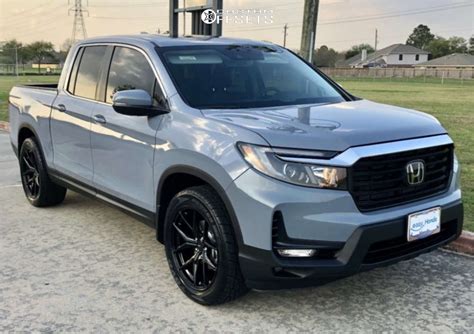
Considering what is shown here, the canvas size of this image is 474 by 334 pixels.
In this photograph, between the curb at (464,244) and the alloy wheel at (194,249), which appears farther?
the curb at (464,244)

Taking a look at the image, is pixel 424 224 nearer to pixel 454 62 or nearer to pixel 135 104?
pixel 135 104

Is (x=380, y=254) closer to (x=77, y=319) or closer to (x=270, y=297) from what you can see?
(x=270, y=297)

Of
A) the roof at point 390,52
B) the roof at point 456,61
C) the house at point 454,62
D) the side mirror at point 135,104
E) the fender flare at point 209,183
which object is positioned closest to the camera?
the fender flare at point 209,183

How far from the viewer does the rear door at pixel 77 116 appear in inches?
192

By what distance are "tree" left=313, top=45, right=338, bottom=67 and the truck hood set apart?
108 m

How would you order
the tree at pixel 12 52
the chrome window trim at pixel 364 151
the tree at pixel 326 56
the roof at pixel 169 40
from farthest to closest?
1. the tree at pixel 326 56
2. the tree at pixel 12 52
3. the roof at pixel 169 40
4. the chrome window trim at pixel 364 151

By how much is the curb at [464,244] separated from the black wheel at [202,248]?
2.23 meters

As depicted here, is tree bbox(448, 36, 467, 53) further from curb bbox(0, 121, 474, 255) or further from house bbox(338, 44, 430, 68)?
curb bbox(0, 121, 474, 255)

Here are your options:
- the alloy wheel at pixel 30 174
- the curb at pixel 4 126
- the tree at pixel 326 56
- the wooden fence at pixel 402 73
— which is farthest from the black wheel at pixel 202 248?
the tree at pixel 326 56

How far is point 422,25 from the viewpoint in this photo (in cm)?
12681

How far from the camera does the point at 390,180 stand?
322 centimetres

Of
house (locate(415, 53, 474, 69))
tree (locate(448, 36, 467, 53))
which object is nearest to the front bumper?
house (locate(415, 53, 474, 69))

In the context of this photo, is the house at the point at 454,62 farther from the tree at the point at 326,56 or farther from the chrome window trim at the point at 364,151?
the chrome window trim at the point at 364,151

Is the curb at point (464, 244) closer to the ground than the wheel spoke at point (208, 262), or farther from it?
closer to the ground
